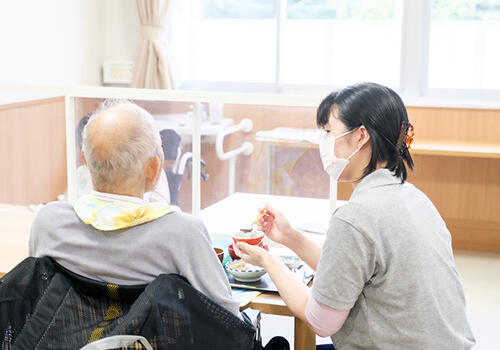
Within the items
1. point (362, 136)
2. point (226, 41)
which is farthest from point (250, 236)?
point (226, 41)

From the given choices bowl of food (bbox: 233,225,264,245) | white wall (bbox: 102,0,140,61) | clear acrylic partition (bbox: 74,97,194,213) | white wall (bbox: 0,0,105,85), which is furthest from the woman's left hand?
white wall (bbox: 102,0,140,61)

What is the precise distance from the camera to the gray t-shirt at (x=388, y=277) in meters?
1.31

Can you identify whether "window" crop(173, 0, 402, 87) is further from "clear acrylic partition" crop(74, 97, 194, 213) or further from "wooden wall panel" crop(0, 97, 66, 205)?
"clear acrylic partition" crop(74, 97, 194, 213)

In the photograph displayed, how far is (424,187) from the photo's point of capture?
464 centimetres

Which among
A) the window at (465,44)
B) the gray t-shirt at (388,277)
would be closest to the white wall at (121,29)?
the window at (465,44)

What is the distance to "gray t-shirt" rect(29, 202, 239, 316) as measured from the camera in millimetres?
1291

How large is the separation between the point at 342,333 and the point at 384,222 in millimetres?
264

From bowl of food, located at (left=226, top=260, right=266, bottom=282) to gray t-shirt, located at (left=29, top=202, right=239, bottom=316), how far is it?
0.26 meters

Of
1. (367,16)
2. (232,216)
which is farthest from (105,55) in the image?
(232,216)

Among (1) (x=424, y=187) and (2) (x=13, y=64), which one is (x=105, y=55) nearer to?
(2) (x=13, y=64)

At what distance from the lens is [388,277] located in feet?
4.33

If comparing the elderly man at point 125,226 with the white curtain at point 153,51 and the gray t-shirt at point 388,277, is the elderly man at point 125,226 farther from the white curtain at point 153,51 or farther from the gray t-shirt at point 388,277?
the white curtain at point 153,51

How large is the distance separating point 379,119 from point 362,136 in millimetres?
54

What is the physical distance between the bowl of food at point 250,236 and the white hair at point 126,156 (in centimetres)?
37
